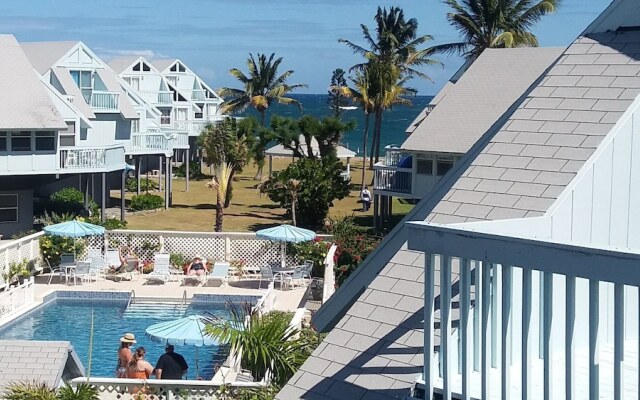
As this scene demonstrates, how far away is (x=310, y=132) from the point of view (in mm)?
42750

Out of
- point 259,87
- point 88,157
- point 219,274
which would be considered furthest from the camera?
point 259,87

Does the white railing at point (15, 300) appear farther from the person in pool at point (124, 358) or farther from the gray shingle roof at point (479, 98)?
the gray shingle roof at point (479, 98)

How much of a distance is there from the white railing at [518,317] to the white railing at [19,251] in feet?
71.4

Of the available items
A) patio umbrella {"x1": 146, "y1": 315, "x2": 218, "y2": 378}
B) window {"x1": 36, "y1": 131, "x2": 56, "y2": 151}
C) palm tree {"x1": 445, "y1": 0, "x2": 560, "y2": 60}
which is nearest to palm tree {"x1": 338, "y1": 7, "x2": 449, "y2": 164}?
palm tree {"x1": 445, "y1": 0, "x2": 560, "y2": 60}

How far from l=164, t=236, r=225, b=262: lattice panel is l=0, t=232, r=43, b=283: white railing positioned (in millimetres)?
3518

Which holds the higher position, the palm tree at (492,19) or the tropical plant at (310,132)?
the palm tree at (492,19)

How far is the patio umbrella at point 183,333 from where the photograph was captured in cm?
1689

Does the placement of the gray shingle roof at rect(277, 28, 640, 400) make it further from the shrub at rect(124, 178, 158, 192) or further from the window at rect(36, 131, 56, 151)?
the shrub at rect(124, 178, 158, 192)

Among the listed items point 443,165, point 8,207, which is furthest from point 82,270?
point 443,165

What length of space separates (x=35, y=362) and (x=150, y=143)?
32.9 meters

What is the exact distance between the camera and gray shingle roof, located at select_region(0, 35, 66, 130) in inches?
1356

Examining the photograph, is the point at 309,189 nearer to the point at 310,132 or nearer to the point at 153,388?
the point at 310,132

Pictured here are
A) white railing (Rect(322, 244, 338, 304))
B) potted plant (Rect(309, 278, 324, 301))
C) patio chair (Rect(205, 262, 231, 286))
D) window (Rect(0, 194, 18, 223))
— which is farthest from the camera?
window (Rect(0, 194, 18, 223))

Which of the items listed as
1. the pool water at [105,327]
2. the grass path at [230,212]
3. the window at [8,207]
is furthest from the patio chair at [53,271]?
the grass path at [230,212]
